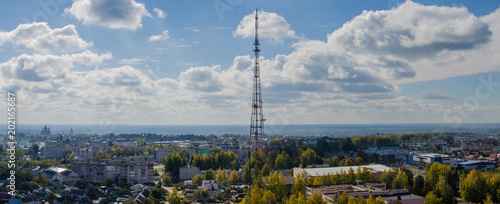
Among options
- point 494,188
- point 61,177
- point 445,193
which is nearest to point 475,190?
point 494,188

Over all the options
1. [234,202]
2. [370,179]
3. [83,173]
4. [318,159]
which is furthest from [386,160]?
[83,173]

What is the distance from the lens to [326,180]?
1669 centimetres

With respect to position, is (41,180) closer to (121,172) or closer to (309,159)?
(121,172)

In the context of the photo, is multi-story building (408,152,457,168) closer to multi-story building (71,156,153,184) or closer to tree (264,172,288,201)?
tree (264,172,288,201)

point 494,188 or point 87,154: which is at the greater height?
point 494,188

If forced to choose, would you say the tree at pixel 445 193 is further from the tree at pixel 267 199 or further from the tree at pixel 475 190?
the tree at pixel 267 199

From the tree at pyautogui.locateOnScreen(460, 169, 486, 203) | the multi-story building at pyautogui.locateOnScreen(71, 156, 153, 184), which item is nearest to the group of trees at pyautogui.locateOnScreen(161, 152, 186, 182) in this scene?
the multi-story building at pyautogui.locateOnScreen(71, 156, 153, 184)

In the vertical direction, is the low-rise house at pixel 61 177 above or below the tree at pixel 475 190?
below

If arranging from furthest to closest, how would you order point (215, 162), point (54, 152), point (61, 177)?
1. point (54, 152)
2. point (215, 162)
3. point (61, 177)

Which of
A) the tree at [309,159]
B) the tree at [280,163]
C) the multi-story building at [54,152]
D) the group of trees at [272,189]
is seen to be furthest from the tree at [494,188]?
the multi-story building at [54,152]

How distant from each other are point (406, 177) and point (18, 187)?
16.4 m

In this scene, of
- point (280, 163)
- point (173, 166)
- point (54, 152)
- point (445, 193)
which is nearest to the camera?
point (445, 193)

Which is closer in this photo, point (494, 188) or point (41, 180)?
point (494, 188)

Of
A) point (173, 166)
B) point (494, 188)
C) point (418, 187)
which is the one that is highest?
point (494, 188)
